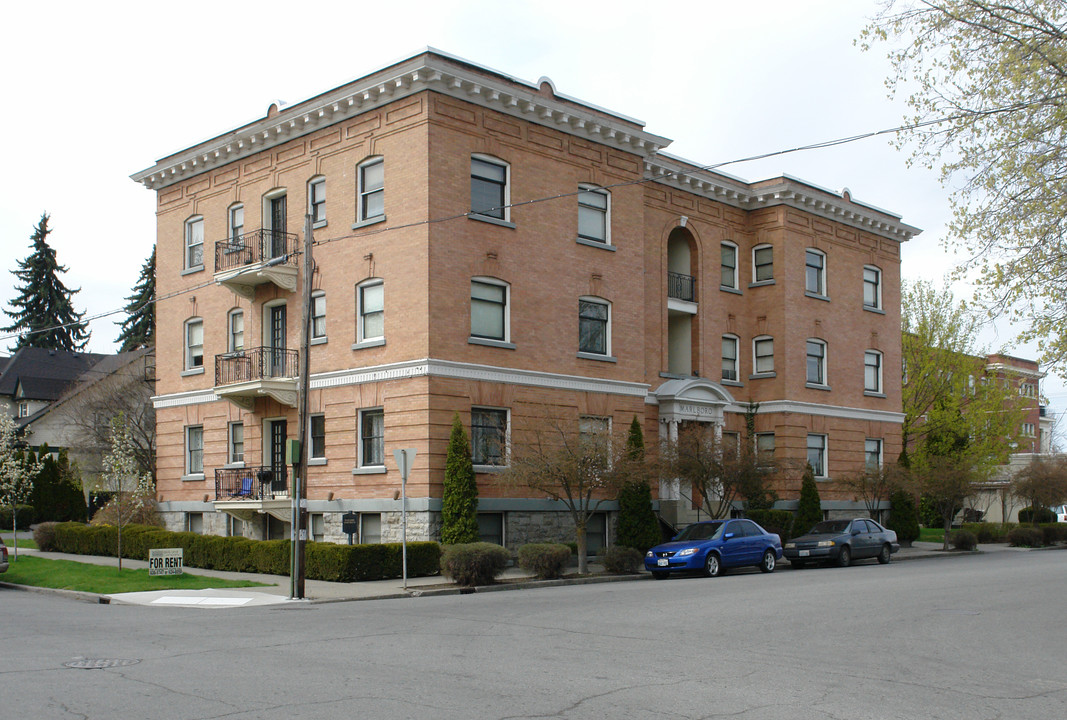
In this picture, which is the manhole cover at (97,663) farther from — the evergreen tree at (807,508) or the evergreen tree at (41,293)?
the evergreen tree at (41,293)

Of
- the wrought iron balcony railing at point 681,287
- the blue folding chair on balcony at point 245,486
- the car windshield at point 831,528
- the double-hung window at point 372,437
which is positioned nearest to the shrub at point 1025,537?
the car windshield at point 831,528

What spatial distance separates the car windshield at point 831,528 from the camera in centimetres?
3077

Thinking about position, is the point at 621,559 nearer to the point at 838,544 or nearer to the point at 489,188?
the point at 838,544

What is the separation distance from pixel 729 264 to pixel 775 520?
31.3 feet

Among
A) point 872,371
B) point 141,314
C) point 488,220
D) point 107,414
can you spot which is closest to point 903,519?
point 872,371

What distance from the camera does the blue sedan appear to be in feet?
84.6

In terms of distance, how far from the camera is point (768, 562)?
92.4 feet

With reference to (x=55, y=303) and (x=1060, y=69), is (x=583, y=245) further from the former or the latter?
(x=55, y=303)

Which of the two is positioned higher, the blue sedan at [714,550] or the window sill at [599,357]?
the window sill at [599,357]

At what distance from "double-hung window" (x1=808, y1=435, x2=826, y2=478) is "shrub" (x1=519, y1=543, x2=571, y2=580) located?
17.2 meters

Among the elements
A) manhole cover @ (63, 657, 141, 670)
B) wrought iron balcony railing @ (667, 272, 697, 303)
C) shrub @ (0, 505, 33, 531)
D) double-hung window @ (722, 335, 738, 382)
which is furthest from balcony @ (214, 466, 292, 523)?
shrub @ (0, 505, 33, 531)

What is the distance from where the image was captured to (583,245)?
1204 inches

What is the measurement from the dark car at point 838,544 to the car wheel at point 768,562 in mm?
2064

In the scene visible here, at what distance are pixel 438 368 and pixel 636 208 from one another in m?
9.38
